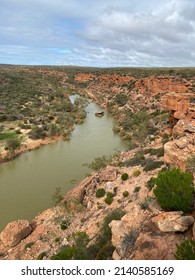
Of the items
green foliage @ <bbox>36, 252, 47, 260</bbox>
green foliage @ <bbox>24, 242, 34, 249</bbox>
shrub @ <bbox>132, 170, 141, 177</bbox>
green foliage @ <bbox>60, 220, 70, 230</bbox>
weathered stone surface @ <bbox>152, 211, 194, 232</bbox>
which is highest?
weathered stone surface @ <bbox>152, 211, 194, 232</bbox>

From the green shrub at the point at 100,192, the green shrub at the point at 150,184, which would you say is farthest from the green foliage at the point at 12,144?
the green shrub at the point at 150,184

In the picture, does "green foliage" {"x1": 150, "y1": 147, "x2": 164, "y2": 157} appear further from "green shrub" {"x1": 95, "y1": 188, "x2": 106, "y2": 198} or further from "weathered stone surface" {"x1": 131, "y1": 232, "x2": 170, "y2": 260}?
"weathered stone surface" {"x1": 131, "y1": 232, "x2": 170, "y2": 260}

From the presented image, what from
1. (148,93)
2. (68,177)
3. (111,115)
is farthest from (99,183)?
(148,93)

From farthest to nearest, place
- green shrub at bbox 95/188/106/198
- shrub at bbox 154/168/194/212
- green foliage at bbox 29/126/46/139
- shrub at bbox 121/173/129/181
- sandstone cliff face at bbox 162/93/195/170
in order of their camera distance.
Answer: green foliage at bbox 29/126/46/139
shrub at bbox 121/173/129/181
green shrub at bbox 95/188/106/198
sandstone cliff face at bbox 162/93/195/170
shrub at bbox 154/168/194/212

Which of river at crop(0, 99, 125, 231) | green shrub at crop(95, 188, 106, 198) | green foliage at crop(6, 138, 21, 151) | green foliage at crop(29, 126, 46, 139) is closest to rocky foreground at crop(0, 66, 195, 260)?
green shrub at crop(95, 188, 106, 198)

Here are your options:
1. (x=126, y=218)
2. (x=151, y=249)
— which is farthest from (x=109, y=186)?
(x=151, y=249)

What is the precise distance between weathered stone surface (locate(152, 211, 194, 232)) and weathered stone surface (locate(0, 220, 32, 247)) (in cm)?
1087

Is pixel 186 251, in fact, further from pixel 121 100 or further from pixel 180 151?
pixel 121 100

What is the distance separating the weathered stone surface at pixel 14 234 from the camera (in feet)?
67.8

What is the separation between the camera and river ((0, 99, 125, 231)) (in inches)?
1047

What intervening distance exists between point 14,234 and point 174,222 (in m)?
11.9

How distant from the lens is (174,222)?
1330 centimetres

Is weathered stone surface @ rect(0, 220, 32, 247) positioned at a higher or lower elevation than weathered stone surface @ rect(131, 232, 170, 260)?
lower
